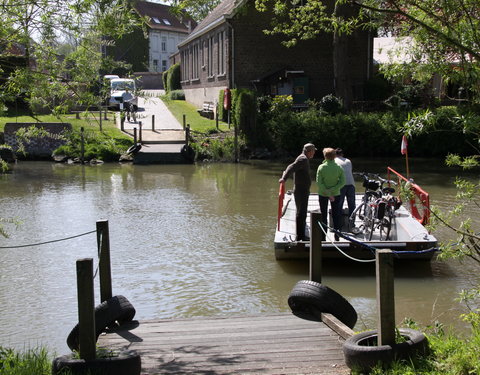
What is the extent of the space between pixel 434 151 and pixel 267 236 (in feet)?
58.1

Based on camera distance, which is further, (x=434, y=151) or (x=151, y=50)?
(x=151, y=50)

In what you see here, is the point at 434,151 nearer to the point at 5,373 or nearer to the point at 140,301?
the point at 140,301

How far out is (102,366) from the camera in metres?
5.81

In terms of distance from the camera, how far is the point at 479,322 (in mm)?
6262

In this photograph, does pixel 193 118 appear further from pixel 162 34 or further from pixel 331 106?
pixel 162 34

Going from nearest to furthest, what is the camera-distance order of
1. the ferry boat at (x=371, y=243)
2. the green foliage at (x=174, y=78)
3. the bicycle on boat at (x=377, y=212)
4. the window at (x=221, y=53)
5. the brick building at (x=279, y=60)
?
the ferry boat at (x=371, y=243) < the bicycle on boat at (x=377, y=212) < the brick building at (x=279, y=60) < the window at (x=221, y=53) < the green foliage at (x=174, y=78)

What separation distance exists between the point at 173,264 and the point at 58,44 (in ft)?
19.0

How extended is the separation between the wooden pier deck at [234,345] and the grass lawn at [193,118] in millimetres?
21608

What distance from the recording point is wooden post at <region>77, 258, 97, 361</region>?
19.4ft

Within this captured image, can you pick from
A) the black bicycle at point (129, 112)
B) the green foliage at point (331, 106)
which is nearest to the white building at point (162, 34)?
the black bicycle at point (129, 112)

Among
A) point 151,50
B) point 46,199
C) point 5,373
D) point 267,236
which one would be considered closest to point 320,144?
point 46,199

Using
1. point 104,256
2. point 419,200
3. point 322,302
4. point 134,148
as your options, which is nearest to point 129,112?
point 104,256

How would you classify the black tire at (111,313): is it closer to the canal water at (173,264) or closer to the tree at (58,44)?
the canal water at (173,264)

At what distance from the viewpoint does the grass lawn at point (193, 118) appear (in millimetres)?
34938
